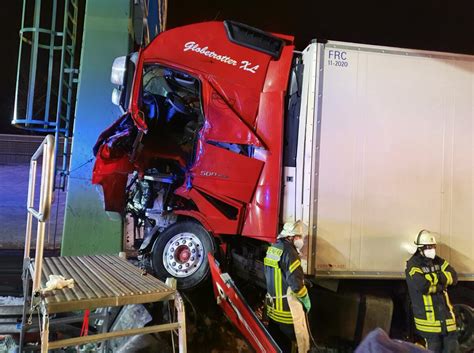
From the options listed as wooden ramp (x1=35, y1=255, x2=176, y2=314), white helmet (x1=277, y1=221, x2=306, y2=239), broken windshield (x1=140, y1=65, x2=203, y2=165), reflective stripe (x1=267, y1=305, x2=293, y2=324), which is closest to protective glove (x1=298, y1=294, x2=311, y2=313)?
reflective stripe (x1=267, y1=305, x2=293, y2=324)

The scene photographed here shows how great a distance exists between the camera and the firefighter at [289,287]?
3.88 metres

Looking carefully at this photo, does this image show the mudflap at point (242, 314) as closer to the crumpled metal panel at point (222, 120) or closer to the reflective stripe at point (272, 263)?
the reflective stripe at point (272, 263)

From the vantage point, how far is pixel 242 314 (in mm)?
3918

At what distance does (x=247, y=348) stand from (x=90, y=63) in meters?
3.98

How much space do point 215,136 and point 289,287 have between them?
182 cm

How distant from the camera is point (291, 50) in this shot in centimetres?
468

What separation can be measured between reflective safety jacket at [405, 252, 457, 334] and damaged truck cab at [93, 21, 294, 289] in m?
1.44

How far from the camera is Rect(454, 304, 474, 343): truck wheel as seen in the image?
14.5ft

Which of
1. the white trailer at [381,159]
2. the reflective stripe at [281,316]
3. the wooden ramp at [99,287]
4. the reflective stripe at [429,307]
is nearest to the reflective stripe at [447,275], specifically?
the reflective stripe at [429,307]

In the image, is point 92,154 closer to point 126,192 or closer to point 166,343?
point 126,192

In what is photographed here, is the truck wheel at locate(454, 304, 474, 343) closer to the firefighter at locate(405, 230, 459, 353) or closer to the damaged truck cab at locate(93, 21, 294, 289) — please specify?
the firefighter at locate(405, 230, 459, 353)

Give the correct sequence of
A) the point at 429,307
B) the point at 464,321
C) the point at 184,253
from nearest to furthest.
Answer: the point at 429,307
the point at 464,321
the point at 184,253

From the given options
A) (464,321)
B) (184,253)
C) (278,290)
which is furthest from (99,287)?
(464,321)

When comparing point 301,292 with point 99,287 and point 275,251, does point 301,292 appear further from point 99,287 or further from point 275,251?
point 99,287
